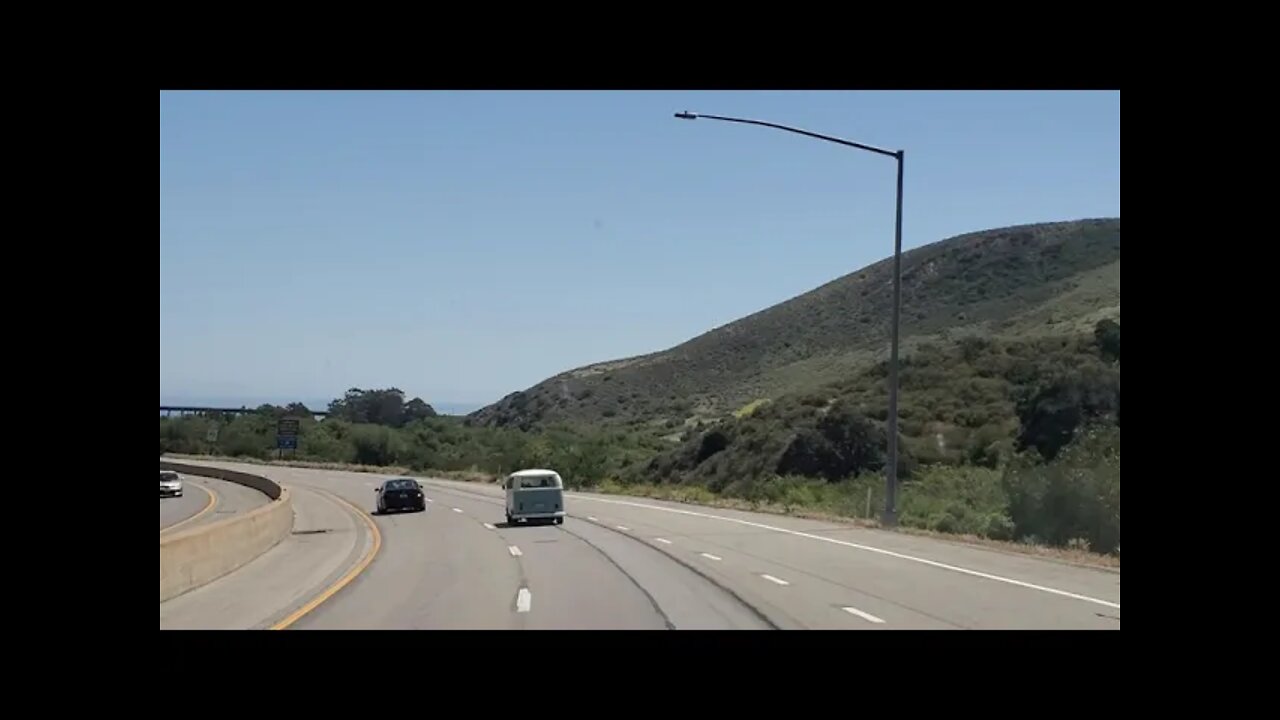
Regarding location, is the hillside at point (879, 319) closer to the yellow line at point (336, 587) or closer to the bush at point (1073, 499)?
the bush at point (1073, 499)

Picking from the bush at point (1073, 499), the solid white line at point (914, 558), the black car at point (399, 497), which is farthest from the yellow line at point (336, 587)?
the bush at point (1073, 499)

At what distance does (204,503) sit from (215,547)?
36.9 metres

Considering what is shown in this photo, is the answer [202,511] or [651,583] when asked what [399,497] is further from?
[651,583]

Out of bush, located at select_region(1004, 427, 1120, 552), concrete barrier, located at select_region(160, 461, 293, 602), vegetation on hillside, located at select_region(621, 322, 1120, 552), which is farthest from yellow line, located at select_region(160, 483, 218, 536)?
vegetation on hillside, located at select_region(621, 322, 1120, 552)

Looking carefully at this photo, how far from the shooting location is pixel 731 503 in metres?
48.7

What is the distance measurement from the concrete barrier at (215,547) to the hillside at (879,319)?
51.0 metres

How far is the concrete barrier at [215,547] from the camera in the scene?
19.5m

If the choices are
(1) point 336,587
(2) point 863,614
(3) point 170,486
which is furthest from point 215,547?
(3) point 170,486
